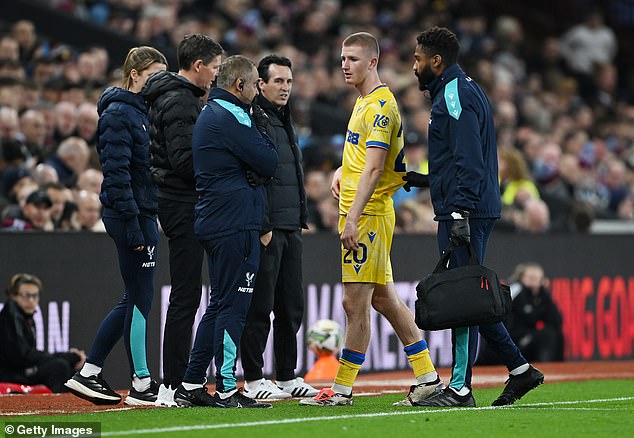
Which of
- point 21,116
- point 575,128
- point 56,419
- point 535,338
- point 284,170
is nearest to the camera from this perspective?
point 56,419

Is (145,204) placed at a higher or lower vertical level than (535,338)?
higher

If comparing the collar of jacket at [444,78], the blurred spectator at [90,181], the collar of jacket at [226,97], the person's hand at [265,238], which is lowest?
the person's hand at [265,238]

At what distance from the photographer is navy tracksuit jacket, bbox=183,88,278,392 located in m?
8.62

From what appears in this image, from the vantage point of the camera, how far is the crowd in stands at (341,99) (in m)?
13.1

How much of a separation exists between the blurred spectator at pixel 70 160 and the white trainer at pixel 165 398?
4.32 m

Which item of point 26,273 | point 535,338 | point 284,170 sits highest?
point 284,170

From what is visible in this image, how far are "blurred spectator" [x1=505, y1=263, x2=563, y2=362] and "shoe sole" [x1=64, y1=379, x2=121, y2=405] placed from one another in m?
6.82

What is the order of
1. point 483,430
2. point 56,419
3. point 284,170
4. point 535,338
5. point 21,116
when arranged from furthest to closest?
1. point 535,338
2. point 21,116
3. point 284,170
4. point 56,419
5. point 483,430

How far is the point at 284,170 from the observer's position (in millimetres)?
9797

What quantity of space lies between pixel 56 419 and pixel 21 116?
233 inches

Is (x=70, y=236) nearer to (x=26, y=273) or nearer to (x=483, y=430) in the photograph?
(x=26, y=273)

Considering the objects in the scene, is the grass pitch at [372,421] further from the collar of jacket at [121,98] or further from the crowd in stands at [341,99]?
the crowd in stands at [341,99]

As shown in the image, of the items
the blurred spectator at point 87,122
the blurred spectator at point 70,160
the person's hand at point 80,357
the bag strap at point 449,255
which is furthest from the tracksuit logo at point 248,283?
the blurred spectator at point 87,122

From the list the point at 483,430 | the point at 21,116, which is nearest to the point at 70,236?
the point at 21,116
